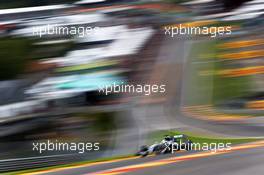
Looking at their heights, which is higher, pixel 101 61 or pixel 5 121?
pixel 101 61

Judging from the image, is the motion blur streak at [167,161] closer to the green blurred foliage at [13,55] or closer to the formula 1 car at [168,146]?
the formula 1 car at [168,146]

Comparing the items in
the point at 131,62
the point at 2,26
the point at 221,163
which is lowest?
the point at 221,163

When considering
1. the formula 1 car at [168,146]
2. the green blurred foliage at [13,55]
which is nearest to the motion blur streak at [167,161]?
the formula 1 car at [168,146]

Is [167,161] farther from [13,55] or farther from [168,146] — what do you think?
[13,55]

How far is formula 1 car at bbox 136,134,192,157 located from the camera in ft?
6.11

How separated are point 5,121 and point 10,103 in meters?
0.08

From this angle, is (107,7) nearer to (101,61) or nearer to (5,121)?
(101,61)

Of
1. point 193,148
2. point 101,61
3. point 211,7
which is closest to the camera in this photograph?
point 193,148

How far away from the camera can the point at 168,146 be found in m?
1.87

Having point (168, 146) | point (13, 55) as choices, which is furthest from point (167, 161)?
point (13, 55)

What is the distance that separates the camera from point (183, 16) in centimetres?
216

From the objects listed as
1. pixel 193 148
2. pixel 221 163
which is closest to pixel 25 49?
pixel 193 148

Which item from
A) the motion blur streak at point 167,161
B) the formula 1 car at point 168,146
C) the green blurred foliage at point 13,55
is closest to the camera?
the motion blur streak at point 167,161

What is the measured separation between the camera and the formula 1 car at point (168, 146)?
1.86 metres
